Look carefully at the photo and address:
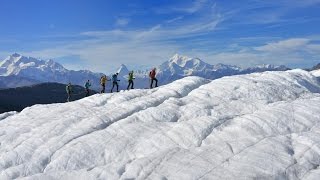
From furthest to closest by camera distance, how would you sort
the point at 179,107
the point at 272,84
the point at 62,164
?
the point at 272,84
the point at 179,107
the point at 62,164

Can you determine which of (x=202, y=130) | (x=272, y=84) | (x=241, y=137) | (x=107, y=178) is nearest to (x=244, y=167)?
(x=241, y=137)

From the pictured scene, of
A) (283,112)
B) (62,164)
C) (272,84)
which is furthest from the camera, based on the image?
(272,84)

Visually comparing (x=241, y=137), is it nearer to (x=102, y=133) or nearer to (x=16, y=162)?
(x=102, y=133)

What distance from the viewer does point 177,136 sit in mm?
35688

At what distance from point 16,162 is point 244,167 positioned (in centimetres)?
1865

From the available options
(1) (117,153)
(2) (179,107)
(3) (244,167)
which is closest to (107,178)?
(1) (117,153)

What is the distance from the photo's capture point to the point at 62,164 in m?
34.1

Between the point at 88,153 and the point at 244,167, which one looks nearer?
the point at 244,167

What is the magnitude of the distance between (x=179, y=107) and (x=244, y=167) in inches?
558

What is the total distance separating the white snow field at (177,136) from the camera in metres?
30.4

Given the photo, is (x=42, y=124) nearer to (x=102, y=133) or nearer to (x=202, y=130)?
(x=102, y=133)

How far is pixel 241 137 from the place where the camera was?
112ft

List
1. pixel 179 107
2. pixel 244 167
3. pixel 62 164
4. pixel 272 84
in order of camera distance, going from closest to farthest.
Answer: pixel 244 167 < pixel 62 164 < pixel 179 107 < pixel 272 84

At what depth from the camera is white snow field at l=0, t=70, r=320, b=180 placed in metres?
30.4
